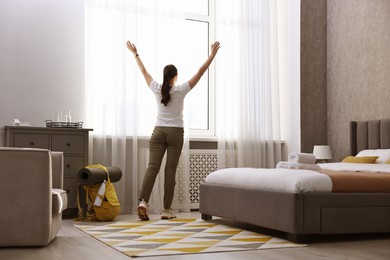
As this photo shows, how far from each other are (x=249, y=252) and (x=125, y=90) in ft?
9.85

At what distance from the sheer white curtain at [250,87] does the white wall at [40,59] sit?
5.55 feet

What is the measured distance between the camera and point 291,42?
6777 millimetres

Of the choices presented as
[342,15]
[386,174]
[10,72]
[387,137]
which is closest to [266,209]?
[386,174]

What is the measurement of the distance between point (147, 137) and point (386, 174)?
269cm

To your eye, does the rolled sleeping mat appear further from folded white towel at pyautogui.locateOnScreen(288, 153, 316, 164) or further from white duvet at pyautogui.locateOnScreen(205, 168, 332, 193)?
folded white towel at pyautogui.locateOnScreen(288, 153, 316, 164)

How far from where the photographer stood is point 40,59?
5.59m

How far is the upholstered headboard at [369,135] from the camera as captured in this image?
18.0 feet

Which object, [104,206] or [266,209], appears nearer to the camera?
[266,209]

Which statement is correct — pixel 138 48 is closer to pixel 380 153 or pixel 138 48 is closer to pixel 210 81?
pixel 210 81

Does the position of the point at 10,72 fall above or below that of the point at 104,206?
above

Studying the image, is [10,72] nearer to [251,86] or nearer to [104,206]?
[104,206]

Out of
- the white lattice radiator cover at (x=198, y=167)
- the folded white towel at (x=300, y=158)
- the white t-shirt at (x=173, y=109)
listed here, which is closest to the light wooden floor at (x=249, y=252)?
the folded white towel at (x=300, y=158)

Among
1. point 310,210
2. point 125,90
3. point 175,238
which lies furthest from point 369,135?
point 175,238

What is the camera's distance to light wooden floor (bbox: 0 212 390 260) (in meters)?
3.00
